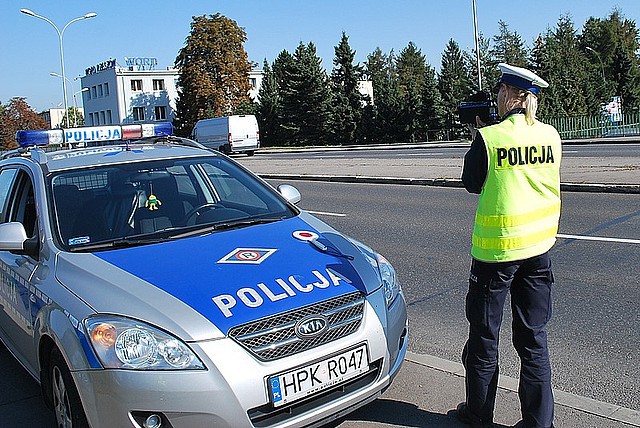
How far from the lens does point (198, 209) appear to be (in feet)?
15.4

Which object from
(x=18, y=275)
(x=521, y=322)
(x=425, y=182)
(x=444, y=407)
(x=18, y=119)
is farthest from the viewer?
(x=18, y=119)

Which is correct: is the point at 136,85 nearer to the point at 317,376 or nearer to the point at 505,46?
the point at 505,46

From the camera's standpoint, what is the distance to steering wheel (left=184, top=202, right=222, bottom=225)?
454 cm

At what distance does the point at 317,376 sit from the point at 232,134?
4010 centimetres

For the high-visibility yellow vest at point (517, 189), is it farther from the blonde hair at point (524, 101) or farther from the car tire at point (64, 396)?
the car tire at point (64, 396)

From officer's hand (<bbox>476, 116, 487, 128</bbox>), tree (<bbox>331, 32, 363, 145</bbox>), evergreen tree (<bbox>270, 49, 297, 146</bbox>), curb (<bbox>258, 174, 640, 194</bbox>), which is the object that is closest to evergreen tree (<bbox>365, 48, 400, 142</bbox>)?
tree (<bbox>331, 32, 363, 145</bbox>)

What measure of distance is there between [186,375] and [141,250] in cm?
109

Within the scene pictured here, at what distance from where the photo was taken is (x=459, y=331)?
5.48 meters

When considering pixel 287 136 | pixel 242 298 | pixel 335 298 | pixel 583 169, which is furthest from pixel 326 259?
pixel 287 136

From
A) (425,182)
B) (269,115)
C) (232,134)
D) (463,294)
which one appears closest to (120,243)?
(463,294)

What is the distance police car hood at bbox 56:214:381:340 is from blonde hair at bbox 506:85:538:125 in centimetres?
116

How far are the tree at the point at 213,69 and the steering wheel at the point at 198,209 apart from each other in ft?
204

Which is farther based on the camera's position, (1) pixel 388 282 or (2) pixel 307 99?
(2) pixel 307 99

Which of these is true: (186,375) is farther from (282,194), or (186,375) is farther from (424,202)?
(424,202)
